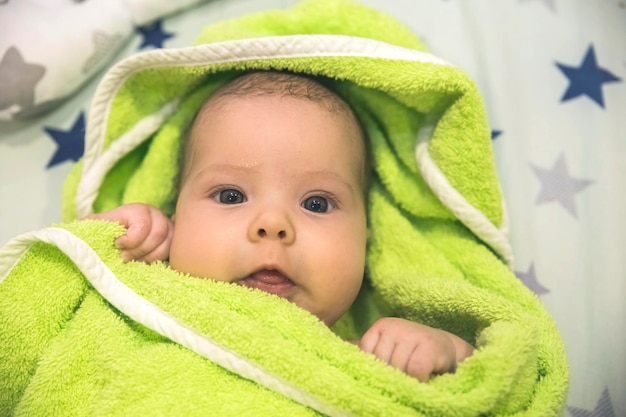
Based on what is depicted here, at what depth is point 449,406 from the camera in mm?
865

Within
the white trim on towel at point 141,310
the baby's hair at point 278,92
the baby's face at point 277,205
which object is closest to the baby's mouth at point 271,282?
the baby's face at point 277,205

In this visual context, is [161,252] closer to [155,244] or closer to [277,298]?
[155,244]

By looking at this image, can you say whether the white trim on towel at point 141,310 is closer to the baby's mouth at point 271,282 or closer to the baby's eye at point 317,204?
the baby's mouth at point 271,282

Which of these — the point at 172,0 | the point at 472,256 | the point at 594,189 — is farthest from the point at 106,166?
the point at 594,189

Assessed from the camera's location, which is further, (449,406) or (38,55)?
(38,55)

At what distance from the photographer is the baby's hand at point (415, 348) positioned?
922 millimetres

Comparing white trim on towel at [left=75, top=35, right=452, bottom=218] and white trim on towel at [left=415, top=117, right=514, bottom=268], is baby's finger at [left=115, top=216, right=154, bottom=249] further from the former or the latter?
white trim on towel at [left=415, top=117, right=514, bottom=268]

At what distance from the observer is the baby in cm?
101

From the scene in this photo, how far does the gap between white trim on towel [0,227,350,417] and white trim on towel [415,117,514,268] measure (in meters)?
0.49

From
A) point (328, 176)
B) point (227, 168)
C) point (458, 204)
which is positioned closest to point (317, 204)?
point (328, 176)

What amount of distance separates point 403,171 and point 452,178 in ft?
0.40

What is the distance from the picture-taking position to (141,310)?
38.6 inches

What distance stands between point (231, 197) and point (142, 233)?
0.55 ft

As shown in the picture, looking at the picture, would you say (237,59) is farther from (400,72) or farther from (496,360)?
(496,360)
